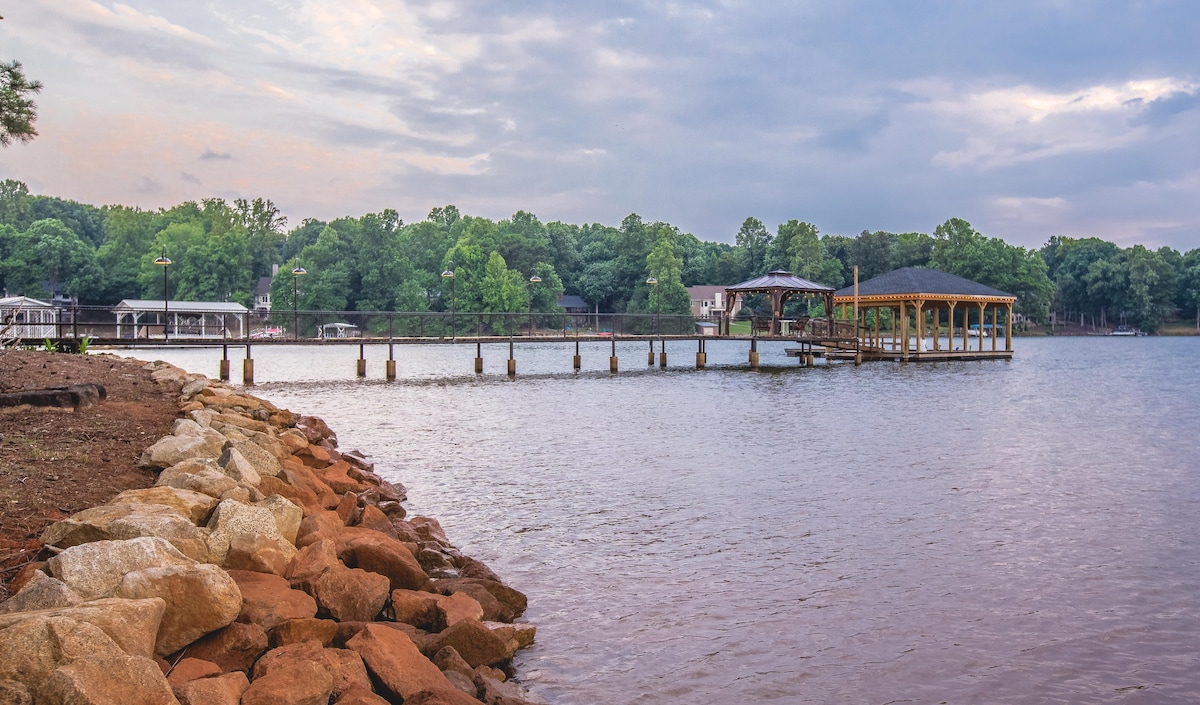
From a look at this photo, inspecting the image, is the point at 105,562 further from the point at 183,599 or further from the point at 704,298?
the point at 704,298

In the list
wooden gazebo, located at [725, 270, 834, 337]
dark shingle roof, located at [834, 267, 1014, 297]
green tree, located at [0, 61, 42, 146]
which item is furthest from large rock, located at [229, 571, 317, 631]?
dark shingle roof, located at [834, 267, 1014, 297]

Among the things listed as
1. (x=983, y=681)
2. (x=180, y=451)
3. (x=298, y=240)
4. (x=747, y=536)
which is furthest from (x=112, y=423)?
(x=298, y=240)

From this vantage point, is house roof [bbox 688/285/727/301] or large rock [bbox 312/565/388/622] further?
house roof [bbox 688/285/727/301]

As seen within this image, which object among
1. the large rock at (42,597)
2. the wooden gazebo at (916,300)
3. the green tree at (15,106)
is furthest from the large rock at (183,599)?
the wooden gazebo at (916,300)

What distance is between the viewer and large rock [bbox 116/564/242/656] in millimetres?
5438

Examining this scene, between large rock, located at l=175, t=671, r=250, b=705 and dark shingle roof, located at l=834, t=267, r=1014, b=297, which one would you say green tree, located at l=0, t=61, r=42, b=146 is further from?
dark shingle roof, located at l=834, t=267, r=1014, b=297

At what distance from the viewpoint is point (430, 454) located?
1984cm

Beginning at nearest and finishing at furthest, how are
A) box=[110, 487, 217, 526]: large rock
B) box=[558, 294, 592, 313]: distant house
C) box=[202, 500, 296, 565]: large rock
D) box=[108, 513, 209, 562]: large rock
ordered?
box=[108, 513, 209, 562]: large rock
box=[202, 500, 296, 565]: large rock
box=[110, 487, 217, 526]: large rock
box=[558, 294, 592, 313]: distant house

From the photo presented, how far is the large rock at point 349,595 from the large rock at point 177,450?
2.83 metres

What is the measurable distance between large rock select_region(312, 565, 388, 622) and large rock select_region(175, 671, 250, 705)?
1.73m

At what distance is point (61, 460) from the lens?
28.3 ft

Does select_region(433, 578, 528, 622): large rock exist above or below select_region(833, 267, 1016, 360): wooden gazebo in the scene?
below

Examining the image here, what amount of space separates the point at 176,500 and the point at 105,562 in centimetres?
181

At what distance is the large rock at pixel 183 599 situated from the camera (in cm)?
544
